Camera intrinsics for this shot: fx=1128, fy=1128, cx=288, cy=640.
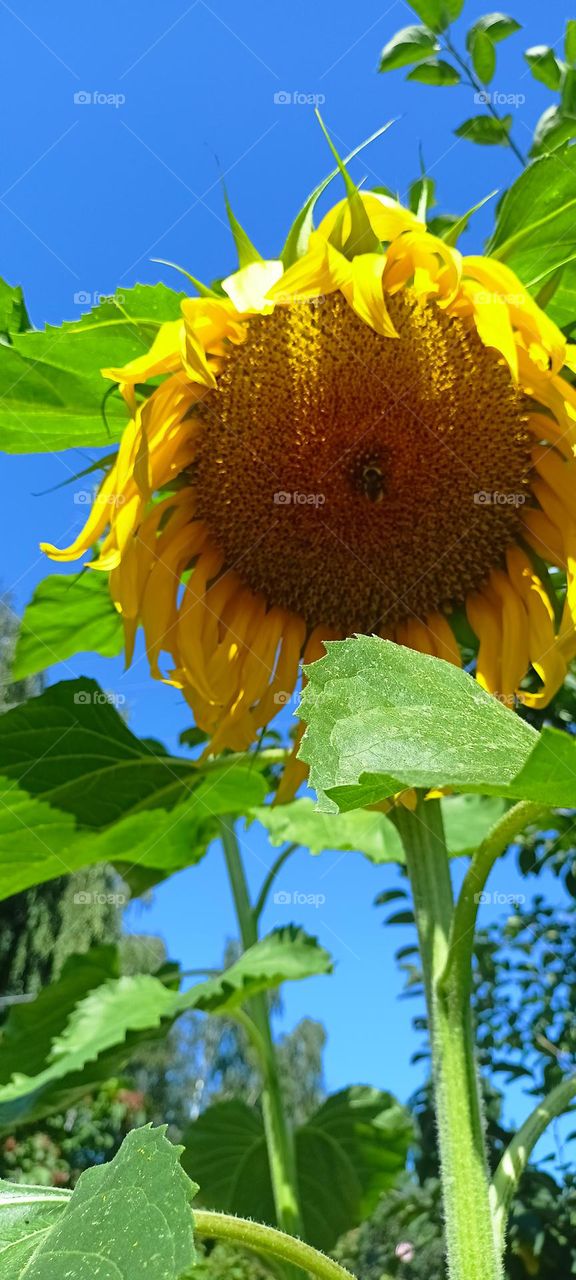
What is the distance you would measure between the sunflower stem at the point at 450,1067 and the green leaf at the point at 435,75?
5.85 feet

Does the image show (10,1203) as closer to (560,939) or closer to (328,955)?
(328,955)

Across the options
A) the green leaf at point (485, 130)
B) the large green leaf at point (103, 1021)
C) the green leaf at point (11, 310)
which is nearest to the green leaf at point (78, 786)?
the green leaf at point (11, 310)

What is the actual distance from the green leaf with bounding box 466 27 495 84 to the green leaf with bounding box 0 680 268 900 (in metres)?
1.67

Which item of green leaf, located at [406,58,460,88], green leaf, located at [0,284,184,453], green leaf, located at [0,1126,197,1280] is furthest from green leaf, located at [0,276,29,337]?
green leaf, located at [406,58,460,88]

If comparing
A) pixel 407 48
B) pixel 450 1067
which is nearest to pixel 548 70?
pixel 407 48

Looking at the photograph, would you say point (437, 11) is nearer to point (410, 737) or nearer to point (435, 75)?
point (435, 75)

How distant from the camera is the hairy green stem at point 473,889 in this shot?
3.59ft

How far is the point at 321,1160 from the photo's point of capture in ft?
9.88

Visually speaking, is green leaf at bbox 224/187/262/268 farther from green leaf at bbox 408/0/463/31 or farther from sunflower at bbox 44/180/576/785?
green leaf at bbox 408/0/463/31

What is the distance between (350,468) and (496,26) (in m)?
1.52

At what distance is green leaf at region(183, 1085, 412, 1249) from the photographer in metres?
2.92

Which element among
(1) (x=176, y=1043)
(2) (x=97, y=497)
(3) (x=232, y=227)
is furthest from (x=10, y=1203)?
(1) (x=176, y=1043)

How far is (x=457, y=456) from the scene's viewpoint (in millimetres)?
1522

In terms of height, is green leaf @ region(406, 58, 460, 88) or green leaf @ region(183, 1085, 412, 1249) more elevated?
green leaf @ region(406, 58, 460, 88)
